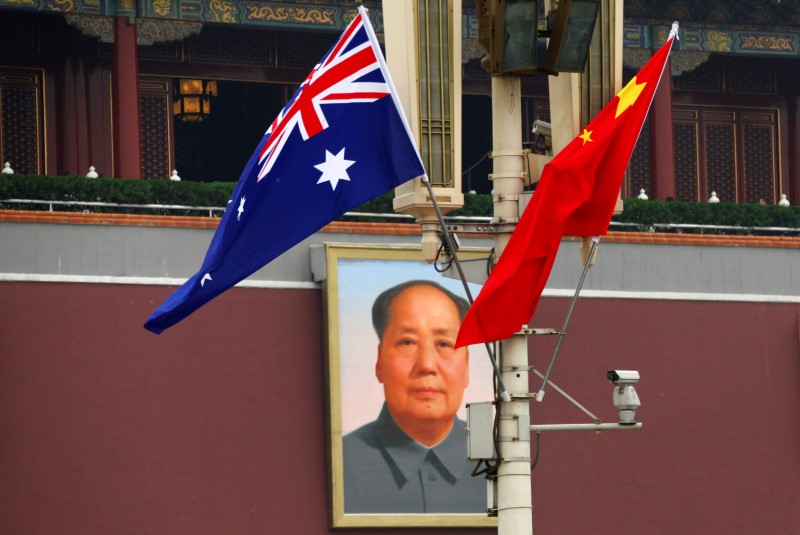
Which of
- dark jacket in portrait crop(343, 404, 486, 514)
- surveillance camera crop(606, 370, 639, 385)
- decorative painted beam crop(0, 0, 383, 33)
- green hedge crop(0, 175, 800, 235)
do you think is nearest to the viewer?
surveillance camera crop(606, 370, 639, 385)

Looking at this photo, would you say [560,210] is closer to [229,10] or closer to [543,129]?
[543,129]

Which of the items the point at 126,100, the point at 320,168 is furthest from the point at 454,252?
the point at 126,100

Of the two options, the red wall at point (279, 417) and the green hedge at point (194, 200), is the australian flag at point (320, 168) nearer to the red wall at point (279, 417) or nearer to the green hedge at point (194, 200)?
the red wall at point (279, 417)

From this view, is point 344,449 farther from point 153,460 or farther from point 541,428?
point 541,428

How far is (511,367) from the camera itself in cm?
1284

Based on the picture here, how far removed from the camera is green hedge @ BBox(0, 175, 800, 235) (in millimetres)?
21984

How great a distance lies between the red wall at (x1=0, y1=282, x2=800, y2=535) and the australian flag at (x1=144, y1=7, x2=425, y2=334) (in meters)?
7.67

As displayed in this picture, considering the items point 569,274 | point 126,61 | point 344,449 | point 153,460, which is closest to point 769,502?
point 569,274

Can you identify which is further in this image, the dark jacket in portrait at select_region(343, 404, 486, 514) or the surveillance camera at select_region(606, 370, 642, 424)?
the dark jacket in portrait at select_region(343, 404, 486, 514)

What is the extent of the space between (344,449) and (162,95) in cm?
673

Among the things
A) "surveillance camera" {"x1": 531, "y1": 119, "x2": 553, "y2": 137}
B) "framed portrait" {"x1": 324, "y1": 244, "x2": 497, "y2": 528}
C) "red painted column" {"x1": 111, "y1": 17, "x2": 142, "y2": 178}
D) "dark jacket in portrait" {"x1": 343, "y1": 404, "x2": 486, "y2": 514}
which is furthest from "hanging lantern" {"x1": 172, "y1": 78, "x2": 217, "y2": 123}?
"surveillance camera" {"x1": 531, "y1": 119, "x2": 553, "y2": 137}

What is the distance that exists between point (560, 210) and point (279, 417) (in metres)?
9.33

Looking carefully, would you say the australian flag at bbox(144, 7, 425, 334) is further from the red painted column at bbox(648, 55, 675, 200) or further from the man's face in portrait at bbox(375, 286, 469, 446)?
the red painted column at bbox(648, 55, 675, 200)

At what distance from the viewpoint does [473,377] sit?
22.1 meters
